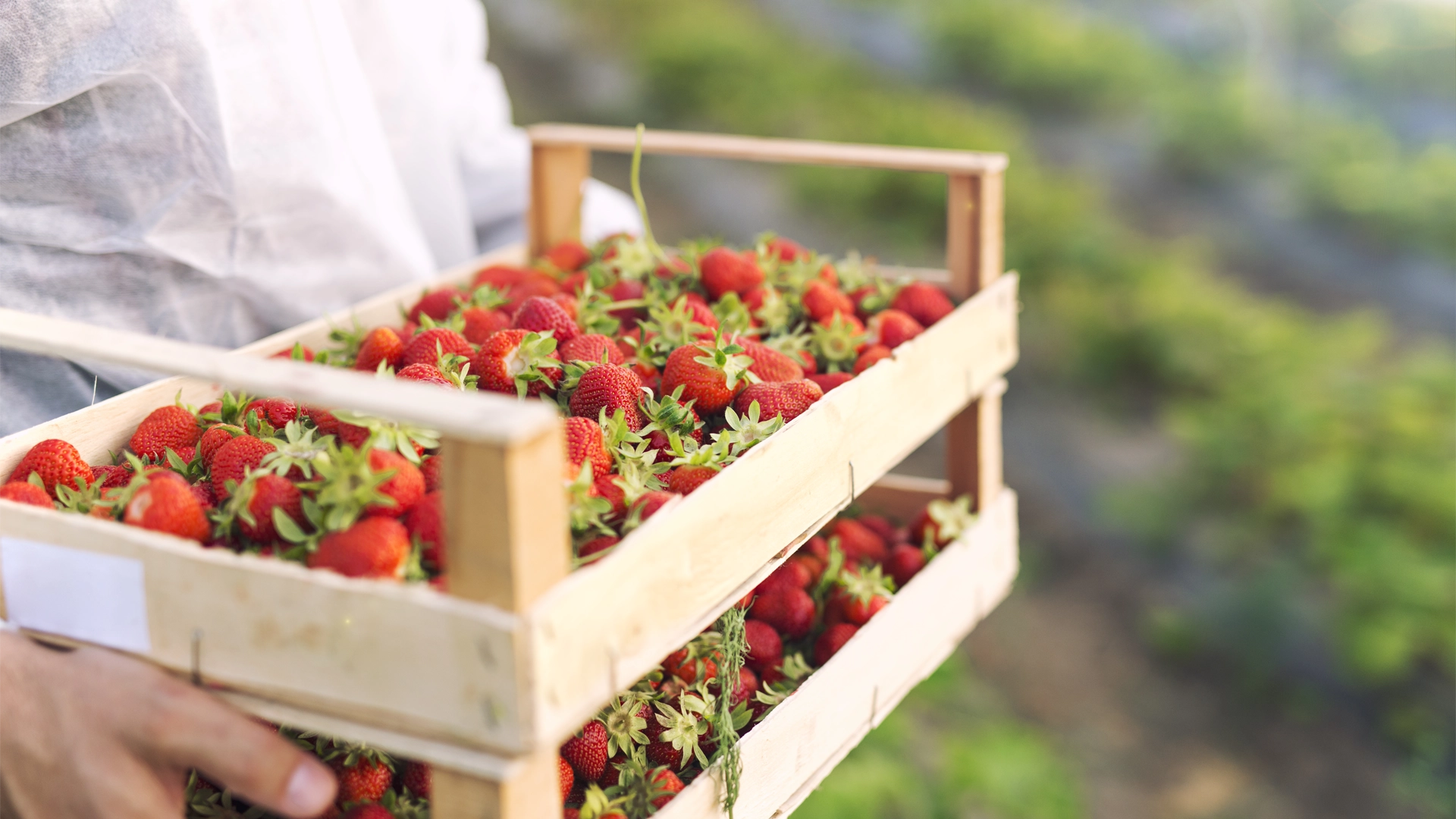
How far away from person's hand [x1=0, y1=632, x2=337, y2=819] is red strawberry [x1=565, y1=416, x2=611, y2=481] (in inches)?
9.4

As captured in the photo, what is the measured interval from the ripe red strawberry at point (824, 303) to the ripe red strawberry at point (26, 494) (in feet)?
2.11

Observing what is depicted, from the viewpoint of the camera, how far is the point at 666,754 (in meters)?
0.91

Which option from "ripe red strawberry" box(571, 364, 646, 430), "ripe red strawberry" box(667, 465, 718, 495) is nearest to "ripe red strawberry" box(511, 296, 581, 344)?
"ripe red strawberry" box(571, 364, 646, 430)

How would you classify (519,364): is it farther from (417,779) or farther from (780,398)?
(417,779)

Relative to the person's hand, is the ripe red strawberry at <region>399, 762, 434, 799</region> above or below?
below

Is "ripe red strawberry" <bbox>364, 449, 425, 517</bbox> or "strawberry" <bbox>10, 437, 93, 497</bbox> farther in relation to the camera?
"strawberry" <bbox>10, 437, 93, 497</bbox>

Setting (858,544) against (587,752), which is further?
(858,544)

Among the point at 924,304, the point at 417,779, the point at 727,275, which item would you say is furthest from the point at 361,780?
the point at 924,304

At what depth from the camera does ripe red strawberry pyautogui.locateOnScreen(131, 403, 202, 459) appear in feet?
3.04

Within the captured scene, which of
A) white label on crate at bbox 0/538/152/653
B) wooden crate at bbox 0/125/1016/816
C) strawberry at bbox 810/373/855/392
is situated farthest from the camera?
strawberry at bbox 810/373/855/392

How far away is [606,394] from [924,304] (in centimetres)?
44

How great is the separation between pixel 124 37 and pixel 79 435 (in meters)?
0.35

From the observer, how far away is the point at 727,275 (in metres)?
1.20

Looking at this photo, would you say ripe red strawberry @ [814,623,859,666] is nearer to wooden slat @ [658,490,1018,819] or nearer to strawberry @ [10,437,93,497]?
wooden slat @ [658,490,1018,819]
